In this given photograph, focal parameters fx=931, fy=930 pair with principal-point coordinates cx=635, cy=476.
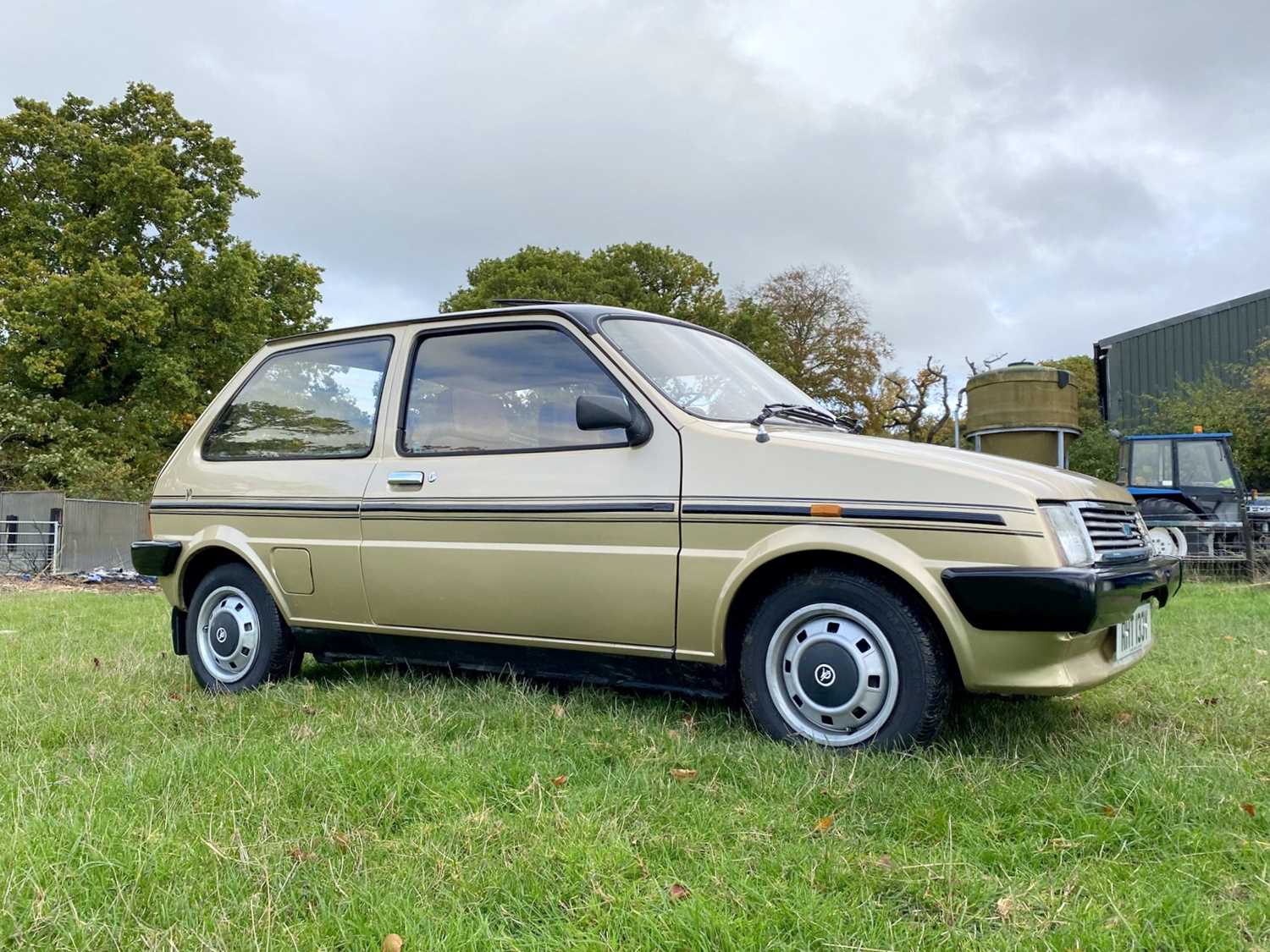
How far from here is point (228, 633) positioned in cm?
482

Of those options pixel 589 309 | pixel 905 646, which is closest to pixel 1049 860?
pixel 905 646

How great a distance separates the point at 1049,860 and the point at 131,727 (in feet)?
11.3

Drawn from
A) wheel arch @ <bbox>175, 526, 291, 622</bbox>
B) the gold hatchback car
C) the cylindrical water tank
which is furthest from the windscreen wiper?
the cylindrical water tank

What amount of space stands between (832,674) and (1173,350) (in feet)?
89.5

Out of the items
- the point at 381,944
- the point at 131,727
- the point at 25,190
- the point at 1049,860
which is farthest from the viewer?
the point at 25,190

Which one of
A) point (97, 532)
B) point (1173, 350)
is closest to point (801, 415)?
point (97, 532)

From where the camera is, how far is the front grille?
330 cm

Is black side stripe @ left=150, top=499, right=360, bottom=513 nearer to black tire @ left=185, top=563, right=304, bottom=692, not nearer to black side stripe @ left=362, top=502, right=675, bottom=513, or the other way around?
black side stripe @ left=362, top=502, right=675, bottom=513

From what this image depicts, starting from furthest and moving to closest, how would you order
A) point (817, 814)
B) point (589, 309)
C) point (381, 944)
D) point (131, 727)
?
1. point (589, 309)
2. point (131, 727)
3. point (817, 814)
4. point (381, 944)

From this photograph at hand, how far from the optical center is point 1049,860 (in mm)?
2377

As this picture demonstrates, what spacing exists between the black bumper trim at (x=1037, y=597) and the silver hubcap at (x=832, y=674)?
1.14ft

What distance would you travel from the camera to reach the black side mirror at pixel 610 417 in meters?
3.55

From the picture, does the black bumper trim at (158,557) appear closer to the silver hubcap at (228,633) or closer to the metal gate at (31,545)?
the silver hubcap at (228,633)

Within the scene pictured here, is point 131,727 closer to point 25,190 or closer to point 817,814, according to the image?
point 817,814
